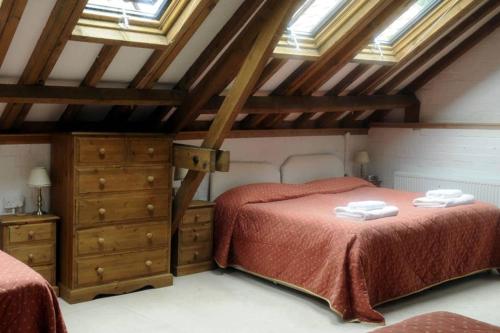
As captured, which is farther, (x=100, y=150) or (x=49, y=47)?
(x=100, y=150)

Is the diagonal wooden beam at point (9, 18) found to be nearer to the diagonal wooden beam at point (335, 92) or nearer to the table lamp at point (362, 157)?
the diagonal wooden beam at point (335, 92)

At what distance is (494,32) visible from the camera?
572cm

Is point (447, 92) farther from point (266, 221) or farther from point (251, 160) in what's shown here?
point (266, 221)

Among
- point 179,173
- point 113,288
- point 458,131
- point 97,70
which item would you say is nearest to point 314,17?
point 179,173

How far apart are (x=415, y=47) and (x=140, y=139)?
2.62 meters

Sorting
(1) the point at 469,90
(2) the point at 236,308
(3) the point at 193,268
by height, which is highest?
(1) the point at 469,90

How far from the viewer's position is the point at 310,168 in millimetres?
6086

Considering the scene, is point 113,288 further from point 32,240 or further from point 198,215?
point 198,215

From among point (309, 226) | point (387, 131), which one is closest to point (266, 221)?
point (309, 226)

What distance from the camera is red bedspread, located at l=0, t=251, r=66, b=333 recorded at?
8.59ft

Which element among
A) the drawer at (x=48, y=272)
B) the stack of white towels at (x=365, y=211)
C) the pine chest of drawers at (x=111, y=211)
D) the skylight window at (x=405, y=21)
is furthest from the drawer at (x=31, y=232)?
the skylight window at (x=405, y=21)

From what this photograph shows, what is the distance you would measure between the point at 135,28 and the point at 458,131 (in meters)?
3.60

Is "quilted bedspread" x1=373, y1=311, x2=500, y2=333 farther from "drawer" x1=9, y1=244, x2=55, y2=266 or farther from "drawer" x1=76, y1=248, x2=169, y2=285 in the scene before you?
"drawer" x1=9, y1=244, x2=55, y2=266

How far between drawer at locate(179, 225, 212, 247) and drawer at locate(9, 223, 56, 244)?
3.38 ft
